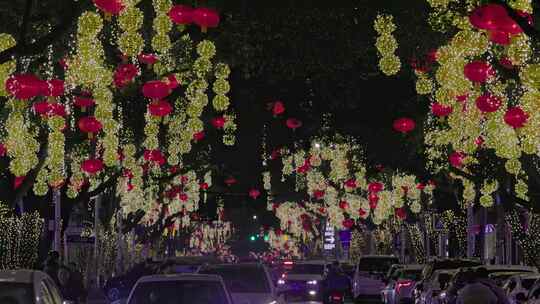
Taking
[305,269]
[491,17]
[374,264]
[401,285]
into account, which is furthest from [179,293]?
[374,264]

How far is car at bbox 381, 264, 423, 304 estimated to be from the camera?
3384 centimetres

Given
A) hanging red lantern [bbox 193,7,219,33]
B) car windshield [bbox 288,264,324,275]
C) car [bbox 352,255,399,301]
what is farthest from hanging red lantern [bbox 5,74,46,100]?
car windshield [bbox 288,264,324,275]

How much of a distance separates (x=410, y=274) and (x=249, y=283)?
13175mm

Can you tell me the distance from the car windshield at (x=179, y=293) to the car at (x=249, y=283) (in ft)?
20.4

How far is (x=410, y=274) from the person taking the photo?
118 ft

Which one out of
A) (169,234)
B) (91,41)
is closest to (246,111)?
(91,41)

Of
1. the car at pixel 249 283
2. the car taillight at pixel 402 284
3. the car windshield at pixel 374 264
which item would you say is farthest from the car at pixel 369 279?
the car at pixel 249 283

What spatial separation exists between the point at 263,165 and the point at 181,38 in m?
27.9

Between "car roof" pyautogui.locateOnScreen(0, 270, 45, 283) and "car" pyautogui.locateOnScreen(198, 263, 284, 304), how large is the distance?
359 inches

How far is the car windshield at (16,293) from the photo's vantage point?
1273 cm

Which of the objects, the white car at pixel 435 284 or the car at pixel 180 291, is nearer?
the car at pixel 180 291

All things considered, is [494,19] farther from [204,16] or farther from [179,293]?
[179,293]

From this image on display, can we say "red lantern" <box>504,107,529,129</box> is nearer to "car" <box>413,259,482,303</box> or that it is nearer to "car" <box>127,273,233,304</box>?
"car" <box>127,273,233,304</box>

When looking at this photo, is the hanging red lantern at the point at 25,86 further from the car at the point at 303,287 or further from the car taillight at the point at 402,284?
the car at the point at 303,287
